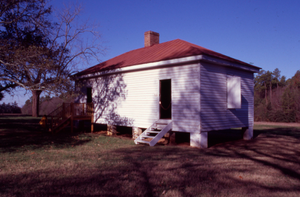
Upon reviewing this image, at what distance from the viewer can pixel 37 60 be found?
10.6 meters

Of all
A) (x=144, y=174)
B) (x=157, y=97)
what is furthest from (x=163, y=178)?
(x=157, y=97)

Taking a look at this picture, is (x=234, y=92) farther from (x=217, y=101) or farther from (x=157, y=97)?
(x=157, y=97)

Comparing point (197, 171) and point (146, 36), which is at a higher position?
point (146, 36)

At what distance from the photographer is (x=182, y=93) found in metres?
10.6

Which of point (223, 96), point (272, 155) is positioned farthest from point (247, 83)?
point (272, 155)

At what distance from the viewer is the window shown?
11073 mm

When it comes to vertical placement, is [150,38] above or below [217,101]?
above

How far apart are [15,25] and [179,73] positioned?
8.90m

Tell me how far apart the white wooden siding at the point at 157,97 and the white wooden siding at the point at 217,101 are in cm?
34

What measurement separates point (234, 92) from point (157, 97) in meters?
3.61

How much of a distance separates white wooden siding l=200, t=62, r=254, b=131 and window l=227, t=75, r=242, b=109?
20cm

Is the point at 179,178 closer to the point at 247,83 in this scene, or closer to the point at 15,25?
Answer: the point at 247,83

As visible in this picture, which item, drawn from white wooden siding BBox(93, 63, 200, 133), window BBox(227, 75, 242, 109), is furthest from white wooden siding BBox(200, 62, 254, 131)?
white wooden siding BBox(93, 63, 200, 133)

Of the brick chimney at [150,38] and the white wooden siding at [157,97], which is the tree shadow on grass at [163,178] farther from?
the brick chimney at [150,38]
